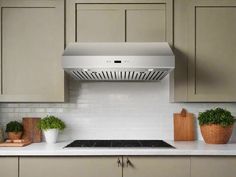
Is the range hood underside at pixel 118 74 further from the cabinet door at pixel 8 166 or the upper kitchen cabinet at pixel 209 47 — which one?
the cabinet door at pixel 8 166

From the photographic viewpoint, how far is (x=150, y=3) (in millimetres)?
2979

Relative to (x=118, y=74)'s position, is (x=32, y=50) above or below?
above

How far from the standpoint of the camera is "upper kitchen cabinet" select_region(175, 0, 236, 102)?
2.93m

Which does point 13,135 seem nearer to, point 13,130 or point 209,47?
point 13,130

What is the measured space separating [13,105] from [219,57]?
1827 mm

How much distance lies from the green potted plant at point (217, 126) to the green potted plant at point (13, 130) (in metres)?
1.54

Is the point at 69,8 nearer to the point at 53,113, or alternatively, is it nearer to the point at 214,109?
the point at 53,113

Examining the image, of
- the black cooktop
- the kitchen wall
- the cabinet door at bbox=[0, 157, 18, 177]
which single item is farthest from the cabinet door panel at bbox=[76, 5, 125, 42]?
the cabinet door at bbox=[0, 157, 18, 177]

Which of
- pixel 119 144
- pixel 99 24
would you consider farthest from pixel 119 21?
pixel 119 144

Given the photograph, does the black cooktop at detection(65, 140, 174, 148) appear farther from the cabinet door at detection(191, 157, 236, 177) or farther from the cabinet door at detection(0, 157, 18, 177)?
the cabinet door at detection(0, 157, 18, 177)

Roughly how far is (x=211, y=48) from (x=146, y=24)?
1.84ft

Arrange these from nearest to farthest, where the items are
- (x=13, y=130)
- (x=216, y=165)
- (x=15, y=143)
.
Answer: (x=216, y=165) < (x=15, y=143) < (x=13, y=130)

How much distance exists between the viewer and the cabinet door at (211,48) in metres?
2.93

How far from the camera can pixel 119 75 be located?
2963 mm
